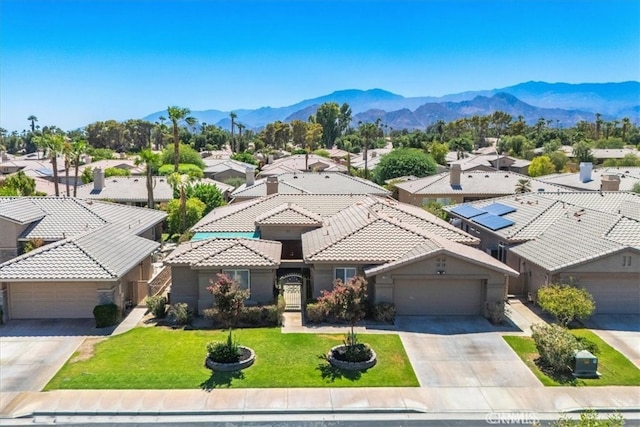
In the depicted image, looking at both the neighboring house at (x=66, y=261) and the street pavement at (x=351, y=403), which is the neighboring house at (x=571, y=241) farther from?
the neighboring house at (x=66, y=261)

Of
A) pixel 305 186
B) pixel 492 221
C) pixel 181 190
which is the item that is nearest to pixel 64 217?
pixel 181 190

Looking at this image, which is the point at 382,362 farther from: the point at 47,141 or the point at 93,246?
the point at 47,141

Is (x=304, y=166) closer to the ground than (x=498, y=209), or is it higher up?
higher up

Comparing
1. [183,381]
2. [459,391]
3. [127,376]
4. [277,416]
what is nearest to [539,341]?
[459,391]

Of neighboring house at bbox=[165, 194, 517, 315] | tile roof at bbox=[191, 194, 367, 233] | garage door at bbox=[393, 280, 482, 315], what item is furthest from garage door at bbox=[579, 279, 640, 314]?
tile roof at bbox=[191, 194, 367, 233]

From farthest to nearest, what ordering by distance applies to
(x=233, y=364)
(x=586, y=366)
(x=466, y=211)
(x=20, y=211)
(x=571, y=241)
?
(x=466, y=211) → (x=20, y=211) → (x=571, y=241) → (x=233, y=364) → (x=586, y=366)

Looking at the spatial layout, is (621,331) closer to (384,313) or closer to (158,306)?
(384,313)

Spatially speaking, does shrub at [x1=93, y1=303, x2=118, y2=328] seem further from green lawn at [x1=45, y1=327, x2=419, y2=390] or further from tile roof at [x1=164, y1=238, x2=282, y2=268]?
tile roof at [x1=164, y1=238, x2=282, y2=268]
